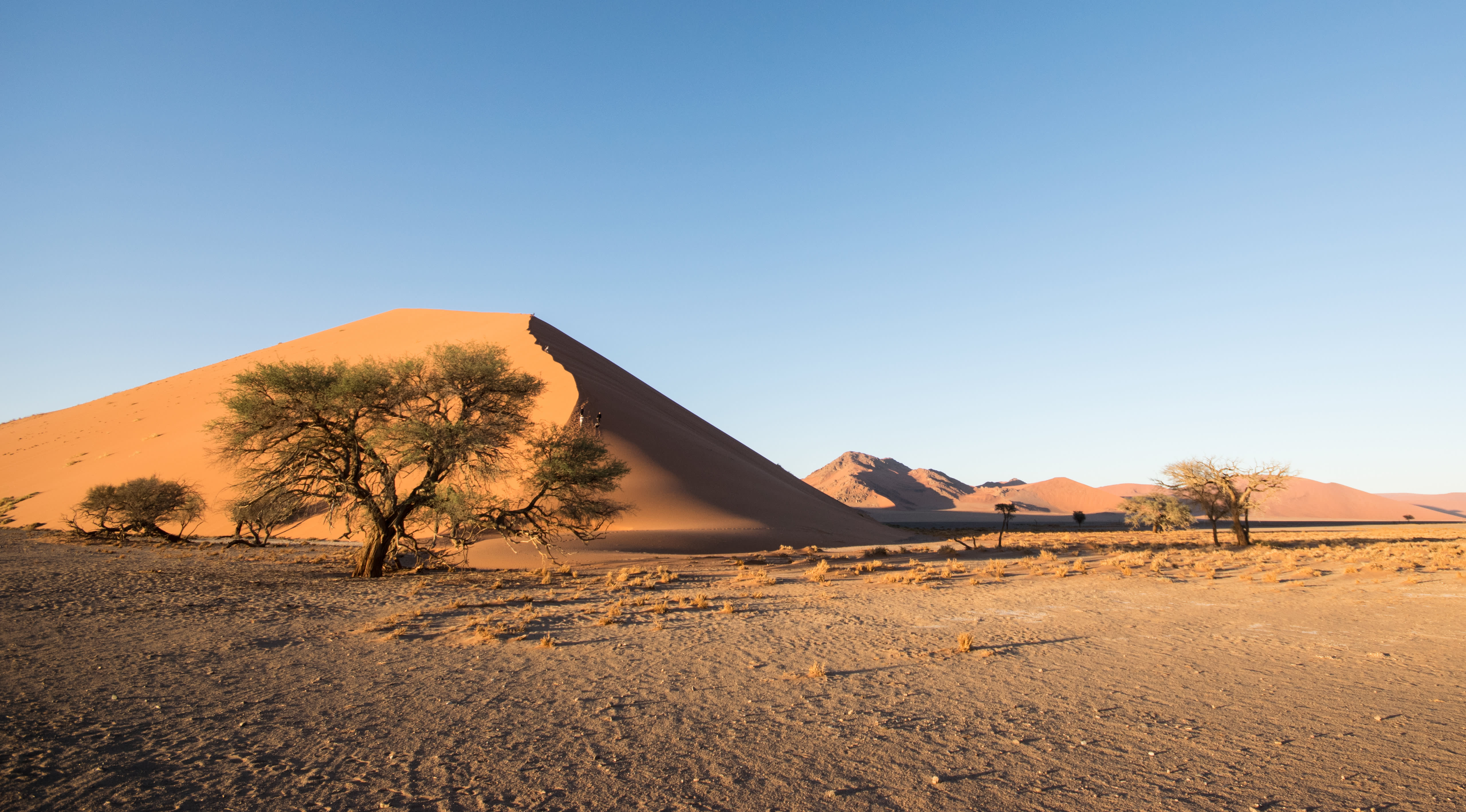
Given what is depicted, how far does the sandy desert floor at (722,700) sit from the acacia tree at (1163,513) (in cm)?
3168

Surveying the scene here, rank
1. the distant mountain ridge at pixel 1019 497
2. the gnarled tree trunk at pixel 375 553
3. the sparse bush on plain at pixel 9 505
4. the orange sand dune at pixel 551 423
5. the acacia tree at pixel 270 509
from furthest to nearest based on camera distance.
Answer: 1. the distant mountain ridge at pixel 1019 497
2. the sparse bush on plain at pixel 9 505
3. the orange sand dune at pixel 551 423
4. the gnarled tree trunk at pixel 375 553
5. the acacia tree at pixel 270 509

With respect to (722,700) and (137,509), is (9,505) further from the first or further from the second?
(722,700)

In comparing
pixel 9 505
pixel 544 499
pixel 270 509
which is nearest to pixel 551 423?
pixel 544 499

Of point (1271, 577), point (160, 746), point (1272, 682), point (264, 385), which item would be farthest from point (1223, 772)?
point (264, 385)

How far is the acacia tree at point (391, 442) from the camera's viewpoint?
54.3 ft

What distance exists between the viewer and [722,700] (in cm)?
678

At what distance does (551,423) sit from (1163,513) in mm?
39276

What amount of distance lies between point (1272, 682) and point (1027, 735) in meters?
3.80

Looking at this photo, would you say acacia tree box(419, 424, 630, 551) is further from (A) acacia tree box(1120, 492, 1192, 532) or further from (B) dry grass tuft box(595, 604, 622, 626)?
(A) acacia tree box(1120, 492, 1192, 532)

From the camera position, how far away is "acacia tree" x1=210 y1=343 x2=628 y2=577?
16.6 meters

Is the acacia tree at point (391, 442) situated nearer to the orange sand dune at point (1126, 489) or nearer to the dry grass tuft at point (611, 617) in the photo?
the dry grass tuft at point (611, 617)

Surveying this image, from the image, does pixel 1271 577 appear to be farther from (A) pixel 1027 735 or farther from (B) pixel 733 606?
(A) pixel 1027 735

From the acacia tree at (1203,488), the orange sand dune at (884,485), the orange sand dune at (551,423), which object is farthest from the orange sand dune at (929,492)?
the acacia tree at (1203,488)

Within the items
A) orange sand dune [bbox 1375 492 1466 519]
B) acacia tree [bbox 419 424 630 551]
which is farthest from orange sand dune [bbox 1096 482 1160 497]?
acacia tree [bbox 419 424 630 551]
